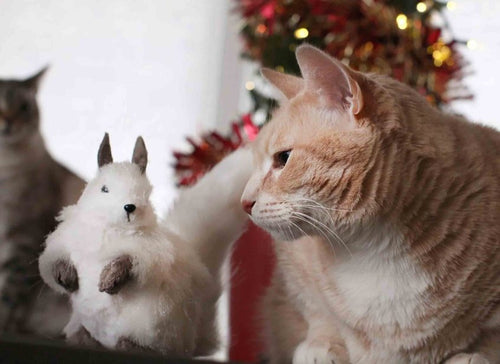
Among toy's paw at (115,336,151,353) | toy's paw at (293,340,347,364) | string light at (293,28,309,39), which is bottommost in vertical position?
toy's paw at (293,340,347,364)

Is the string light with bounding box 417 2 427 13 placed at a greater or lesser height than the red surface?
greater

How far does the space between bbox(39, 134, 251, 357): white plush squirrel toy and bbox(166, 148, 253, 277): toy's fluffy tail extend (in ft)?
0.29

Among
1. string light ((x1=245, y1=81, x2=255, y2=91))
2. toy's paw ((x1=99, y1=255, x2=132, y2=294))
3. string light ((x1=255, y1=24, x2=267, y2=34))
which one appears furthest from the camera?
string light ((x1=245, y1=81, x2=255, y2=91))

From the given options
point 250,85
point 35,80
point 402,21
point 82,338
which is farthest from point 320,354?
point 250,85

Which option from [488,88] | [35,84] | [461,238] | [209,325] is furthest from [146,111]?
[488,88]

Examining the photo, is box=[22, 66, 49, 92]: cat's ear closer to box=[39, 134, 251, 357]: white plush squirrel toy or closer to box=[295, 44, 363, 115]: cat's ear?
box=[39, 134, 251, 357]: white plush squirrel toy

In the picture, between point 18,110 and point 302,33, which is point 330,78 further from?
point 302,33

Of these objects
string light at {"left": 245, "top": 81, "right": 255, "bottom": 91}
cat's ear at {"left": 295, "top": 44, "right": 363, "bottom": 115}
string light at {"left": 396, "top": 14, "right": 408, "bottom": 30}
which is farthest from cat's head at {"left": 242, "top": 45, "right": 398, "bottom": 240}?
string light at {"left": 245, "top": 81, "right": 255, "bottom": 91}

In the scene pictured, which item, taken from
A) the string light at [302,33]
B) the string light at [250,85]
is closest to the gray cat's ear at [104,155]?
the string light at [302,33]

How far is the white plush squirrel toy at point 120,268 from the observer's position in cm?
60

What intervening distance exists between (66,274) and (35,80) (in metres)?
0.28

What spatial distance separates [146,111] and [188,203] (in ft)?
1.02

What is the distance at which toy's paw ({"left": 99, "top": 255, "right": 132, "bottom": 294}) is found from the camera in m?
0.58

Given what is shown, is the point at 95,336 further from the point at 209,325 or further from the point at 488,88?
the point at 488,88
